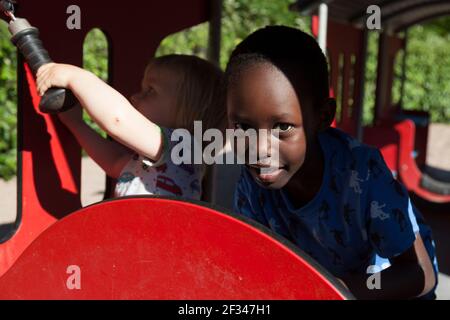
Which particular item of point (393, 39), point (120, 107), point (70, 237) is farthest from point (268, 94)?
point (393, 39)

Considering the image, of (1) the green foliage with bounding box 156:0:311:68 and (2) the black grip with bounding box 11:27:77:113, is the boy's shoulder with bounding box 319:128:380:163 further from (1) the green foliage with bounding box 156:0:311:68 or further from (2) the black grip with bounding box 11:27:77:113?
(1) the green foliage with bounding box 156:0:311:68

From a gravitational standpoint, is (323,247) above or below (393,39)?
below

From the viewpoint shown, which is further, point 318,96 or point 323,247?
point 323,247

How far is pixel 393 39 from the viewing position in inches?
280

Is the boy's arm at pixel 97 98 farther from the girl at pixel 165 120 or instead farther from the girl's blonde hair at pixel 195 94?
the girl's blonde hair at pixel 195 94

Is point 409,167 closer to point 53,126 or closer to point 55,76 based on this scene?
point 53,126

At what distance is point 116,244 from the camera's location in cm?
151

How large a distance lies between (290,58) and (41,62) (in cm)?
70

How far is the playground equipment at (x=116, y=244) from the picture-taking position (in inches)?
52.9

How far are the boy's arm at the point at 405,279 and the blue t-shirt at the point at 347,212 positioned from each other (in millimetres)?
42

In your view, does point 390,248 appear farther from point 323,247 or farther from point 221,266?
point 221,266

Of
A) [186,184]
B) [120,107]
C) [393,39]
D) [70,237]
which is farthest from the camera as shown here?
[393,39]
